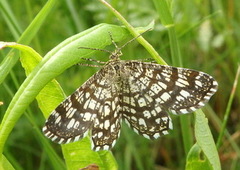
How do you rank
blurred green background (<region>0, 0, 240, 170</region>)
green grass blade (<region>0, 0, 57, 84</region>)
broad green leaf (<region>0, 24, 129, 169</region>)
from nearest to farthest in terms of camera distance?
broad green leaf (<region>0, 24, 129, 169</region>) < green grass blade (<region>0, 0, 57, 84</region>) < blurred green background (<region>0, 0, 240, 170</region>)

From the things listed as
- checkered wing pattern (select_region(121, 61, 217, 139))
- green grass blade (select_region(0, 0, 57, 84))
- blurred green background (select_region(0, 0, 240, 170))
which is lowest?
blurred green background (select_region(0, 0, 240, 170))

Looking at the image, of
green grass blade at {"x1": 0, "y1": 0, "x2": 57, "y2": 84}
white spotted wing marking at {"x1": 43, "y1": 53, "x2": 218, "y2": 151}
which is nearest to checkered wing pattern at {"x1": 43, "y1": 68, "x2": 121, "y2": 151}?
white spotted wing marking at {"x1": 43, "y1": 53, "x2": 218, "y2": 151}

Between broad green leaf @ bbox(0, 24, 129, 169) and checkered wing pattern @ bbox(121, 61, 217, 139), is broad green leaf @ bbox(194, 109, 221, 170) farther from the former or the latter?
broad green leaf @ bbox(0, 24, 129, 169)

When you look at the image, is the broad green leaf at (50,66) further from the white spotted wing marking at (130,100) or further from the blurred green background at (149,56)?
the blurred green background at (149,56)

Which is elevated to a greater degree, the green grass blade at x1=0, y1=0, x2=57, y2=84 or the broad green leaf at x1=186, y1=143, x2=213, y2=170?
the green grass blade at x1=0, y1=0, x2=57, y2=84

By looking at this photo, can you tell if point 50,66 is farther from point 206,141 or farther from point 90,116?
point 206,141

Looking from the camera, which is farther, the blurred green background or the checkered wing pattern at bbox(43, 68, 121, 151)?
the blurred green background

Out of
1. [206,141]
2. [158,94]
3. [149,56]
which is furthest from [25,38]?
[149,56]

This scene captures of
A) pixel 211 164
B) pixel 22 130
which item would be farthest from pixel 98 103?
pixel 22 130

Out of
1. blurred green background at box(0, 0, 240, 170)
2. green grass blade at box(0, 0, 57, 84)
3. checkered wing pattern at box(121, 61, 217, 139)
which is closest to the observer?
green grass blade at box(0, 0, 57, 84)
